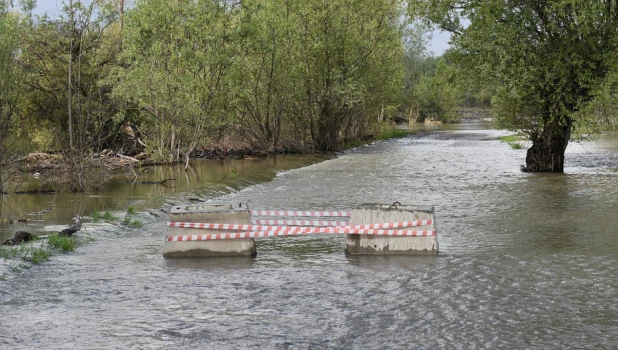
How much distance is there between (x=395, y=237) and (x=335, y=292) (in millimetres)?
2858

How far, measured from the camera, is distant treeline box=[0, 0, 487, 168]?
26150 millimetres

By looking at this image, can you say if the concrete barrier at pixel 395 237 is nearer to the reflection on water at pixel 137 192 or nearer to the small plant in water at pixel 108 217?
the small plant in water at pixel 108 217

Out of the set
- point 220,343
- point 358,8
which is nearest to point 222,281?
point 220,343

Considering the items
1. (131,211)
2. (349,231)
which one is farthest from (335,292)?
(131,211)

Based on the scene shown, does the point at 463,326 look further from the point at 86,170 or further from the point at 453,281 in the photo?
the point at 86,170

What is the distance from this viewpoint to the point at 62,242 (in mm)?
14648

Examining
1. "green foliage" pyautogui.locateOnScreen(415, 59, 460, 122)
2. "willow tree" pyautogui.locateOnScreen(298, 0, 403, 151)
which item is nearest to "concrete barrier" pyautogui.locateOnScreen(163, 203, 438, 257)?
"willow tree" pyautogui.locateOnScreen(298, 0, 403, 151)

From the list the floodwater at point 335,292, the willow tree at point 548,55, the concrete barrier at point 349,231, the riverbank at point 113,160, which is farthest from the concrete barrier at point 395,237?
the willow tree at point 548,55

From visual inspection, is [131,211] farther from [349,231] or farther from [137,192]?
[349,231]

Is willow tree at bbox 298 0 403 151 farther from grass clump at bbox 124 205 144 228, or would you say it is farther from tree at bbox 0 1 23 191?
grass clump at bbox 124 205 144 228

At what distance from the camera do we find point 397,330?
30.0 feet

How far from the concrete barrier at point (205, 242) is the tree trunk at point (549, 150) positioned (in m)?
18.9

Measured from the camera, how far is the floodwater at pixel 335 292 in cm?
888

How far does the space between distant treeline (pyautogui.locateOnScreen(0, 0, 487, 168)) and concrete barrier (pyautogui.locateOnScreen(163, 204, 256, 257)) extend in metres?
10.3
